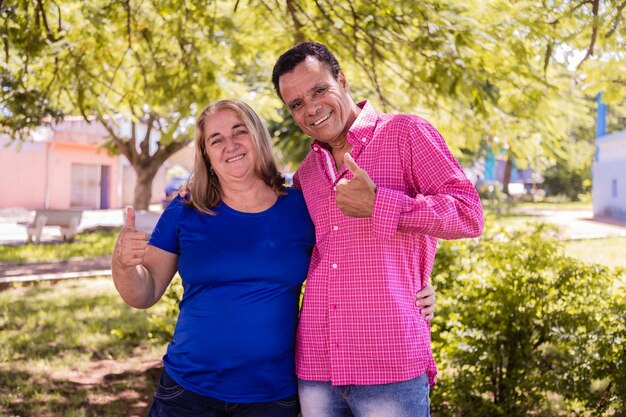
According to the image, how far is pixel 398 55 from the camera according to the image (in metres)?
5.58

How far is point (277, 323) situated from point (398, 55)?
3.68 m

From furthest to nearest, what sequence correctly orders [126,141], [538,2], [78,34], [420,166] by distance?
[126,141] < [78,34] < [538,2] < [420,166]

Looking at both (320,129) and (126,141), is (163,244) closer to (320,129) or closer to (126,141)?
(320,129)

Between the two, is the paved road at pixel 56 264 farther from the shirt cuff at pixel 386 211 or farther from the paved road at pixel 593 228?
the shirt cuff at pixel 386 211

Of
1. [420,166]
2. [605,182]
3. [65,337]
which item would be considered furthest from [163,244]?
[605,182]

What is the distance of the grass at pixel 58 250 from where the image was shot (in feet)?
42.7

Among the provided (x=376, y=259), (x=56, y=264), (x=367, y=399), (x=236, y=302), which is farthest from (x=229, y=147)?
(x=56, y=264)

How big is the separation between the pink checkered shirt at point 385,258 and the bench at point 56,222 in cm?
1468

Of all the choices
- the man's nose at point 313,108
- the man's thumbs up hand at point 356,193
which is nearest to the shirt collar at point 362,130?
the man's nose at point 313,108

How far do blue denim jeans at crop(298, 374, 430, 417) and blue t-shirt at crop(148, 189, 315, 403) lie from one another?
14 cm

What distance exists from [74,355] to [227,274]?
15.4 ft

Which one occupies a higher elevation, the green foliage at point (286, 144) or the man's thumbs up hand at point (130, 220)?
the green foliage at point (286, 144)

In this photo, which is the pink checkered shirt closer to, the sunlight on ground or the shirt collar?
the shirt collar

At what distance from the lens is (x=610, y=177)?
71.7 ft
